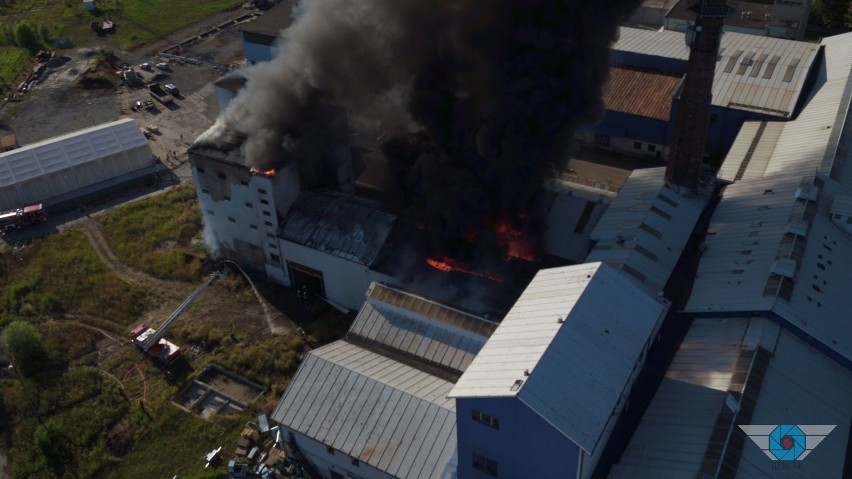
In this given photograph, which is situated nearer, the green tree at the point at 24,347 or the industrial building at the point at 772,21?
the green tree at the point at 24,347

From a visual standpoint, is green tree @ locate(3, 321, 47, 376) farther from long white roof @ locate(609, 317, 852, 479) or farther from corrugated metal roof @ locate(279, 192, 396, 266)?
long white roof @ locate(609, 317, 852, 479)

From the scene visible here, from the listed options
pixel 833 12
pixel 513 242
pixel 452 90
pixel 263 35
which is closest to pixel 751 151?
pixel 513 242

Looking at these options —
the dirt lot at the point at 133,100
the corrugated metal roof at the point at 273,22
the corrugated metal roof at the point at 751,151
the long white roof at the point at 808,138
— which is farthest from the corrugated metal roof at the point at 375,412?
the corrugated metal roof at the point at 273,22

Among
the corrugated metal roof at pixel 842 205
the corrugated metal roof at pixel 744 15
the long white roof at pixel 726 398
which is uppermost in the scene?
the corrugated metal roof at pixel 842 205

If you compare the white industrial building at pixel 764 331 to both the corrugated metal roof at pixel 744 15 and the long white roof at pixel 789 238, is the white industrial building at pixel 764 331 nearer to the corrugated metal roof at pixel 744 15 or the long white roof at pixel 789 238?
the long white roof at pixel 789 238

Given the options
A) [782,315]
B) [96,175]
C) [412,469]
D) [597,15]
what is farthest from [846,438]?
[96,175]

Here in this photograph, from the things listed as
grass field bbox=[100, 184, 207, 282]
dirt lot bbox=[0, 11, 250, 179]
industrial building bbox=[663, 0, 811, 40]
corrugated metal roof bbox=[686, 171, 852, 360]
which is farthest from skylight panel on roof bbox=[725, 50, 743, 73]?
dirt lot bbox=[0, 11, 250, 179]
